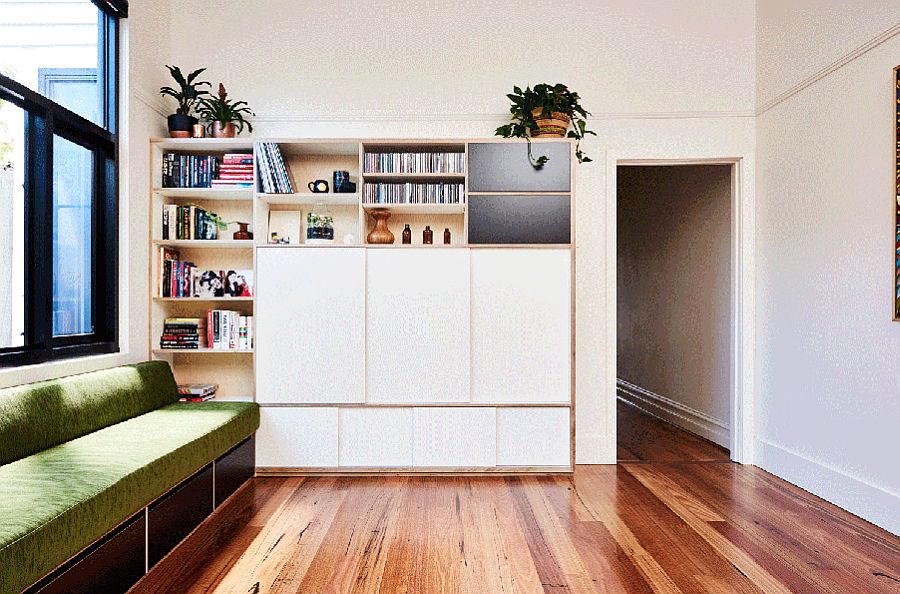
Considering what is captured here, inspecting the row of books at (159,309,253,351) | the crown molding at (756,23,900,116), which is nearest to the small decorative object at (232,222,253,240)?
the row of books at (159,309,253,351)

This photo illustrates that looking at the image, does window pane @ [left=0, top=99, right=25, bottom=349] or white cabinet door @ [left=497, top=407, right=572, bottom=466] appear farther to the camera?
white cabinet door @ [left=497, top=407, right=572, bottom=466]

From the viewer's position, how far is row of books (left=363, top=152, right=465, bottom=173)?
4.23 m

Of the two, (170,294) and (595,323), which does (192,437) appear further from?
(595,323)

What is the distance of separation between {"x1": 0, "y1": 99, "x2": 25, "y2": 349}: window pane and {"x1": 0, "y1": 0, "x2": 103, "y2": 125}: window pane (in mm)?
225

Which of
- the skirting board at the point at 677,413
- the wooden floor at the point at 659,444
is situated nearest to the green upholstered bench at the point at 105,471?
the wooden floor at the point at 659,444

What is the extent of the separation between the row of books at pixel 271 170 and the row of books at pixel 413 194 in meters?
0.53

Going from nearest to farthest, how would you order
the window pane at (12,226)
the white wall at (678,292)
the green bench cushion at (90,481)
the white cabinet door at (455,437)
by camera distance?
the green bench cushion at (90,481), the window pane at (12,226), the white cabinet door at (455,437), the white wall at (678,292)

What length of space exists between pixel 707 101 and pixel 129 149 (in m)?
3.69

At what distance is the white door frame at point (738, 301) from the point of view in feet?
14.9

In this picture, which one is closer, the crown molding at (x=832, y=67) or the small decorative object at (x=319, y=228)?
the crown molding at (x=832, y=67)

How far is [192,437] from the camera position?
3.08 meters

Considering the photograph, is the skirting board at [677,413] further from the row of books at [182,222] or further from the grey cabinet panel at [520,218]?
the row of books at [182,222]

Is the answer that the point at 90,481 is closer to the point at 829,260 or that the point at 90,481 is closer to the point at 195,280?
the point at 195,280

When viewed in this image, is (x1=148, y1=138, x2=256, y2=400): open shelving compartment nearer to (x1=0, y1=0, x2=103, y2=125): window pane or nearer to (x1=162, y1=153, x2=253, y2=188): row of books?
(x1=162, y1=153, x2=253, y2=188): row of books
